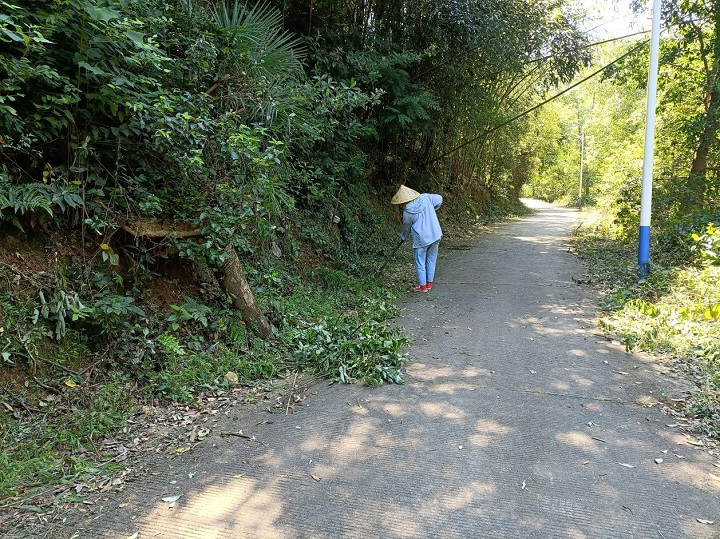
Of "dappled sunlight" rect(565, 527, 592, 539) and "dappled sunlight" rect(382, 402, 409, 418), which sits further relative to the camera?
"dappled sunlight" rect(382, 402, 409, 418)

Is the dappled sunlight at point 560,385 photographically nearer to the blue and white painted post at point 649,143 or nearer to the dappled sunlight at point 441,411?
the dappled sunlight at point 441,411

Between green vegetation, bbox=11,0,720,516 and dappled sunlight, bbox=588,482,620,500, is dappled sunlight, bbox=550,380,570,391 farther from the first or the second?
dappled sunlight, bbox=588,482,620,500

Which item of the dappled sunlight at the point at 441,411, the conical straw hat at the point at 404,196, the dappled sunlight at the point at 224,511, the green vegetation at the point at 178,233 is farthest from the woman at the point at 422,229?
the dappled sunlight at the point at 224,511

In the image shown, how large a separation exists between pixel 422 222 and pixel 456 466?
4.89m

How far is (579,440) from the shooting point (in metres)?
3.30

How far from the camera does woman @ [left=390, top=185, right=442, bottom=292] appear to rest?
7.45 meters

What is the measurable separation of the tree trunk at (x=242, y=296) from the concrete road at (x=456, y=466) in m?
1.06

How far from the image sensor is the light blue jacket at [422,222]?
743 centimetres

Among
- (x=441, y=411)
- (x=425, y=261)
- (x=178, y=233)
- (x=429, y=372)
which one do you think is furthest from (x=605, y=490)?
(x=425, y=261)

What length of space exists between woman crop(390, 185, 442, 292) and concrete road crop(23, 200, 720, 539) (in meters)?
2.77

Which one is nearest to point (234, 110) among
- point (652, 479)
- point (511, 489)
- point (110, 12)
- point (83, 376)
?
point (110, 12)

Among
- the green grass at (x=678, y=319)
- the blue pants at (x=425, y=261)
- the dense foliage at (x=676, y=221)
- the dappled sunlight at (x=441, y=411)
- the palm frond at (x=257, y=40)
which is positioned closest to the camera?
the dappled sunlight at (x=441, y=411)

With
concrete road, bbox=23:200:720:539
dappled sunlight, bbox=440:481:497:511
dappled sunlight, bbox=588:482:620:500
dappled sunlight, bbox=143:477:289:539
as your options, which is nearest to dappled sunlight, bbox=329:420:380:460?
concrete road, bbox=23:200:720:539

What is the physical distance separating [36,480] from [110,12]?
9.27 ft
